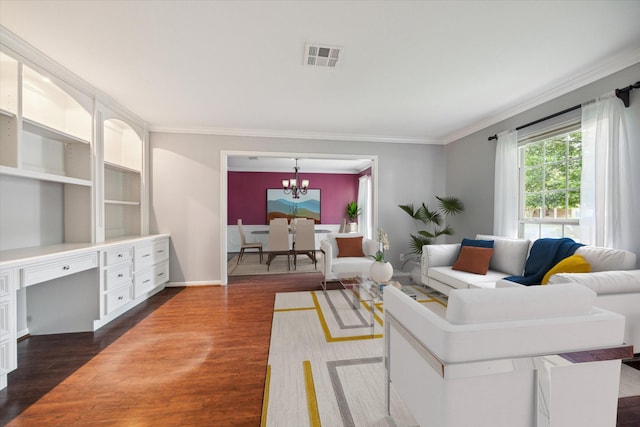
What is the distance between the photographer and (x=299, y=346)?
2.27 m

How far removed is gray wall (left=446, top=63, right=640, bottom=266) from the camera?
2256 mm

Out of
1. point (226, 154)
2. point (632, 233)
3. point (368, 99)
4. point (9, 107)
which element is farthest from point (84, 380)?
point (632, 233)

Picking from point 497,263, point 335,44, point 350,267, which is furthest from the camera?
point 350,267

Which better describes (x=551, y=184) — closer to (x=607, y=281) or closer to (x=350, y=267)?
(x=607, y=281)

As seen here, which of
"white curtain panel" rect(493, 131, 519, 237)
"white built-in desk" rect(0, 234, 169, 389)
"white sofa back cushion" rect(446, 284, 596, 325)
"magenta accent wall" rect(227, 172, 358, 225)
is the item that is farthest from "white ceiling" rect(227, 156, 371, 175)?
"white sofa back cushion" rect(446, 284, 596, 325)

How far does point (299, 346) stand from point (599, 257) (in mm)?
2619

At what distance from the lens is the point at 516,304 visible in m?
1.04

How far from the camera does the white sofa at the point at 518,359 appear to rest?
36.8 inches

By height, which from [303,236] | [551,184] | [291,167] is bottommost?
[303,236]

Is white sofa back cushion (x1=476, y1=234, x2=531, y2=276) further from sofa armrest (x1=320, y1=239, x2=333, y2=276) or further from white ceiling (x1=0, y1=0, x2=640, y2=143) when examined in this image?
sofa armrest (x1=320, y1=239, x2=333, y2=276)

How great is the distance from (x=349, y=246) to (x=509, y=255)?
2.07m

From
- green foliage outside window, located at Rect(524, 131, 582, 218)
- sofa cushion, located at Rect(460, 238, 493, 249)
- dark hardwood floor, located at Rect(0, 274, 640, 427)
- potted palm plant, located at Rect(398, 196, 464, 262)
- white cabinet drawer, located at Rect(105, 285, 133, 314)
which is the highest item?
green foliage outside window, located at Rect(524, 131, 582, 218)

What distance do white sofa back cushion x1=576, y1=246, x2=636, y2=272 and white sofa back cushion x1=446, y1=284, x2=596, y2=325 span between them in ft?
5.10

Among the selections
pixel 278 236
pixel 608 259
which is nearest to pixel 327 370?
pixel 608 259
